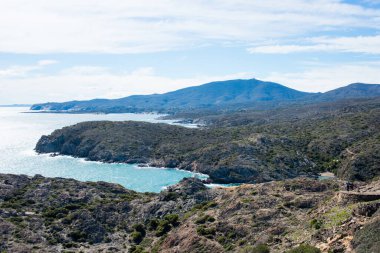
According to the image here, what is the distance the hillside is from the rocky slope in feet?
169

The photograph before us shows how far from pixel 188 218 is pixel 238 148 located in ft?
268

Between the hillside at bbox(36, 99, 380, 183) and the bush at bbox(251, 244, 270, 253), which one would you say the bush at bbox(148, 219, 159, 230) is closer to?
the bush at bbox(251, 244, 270, 253)

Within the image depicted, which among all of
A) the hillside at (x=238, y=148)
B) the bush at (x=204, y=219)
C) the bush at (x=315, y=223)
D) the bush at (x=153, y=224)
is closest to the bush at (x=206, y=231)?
the bush at (x=204, y=219)

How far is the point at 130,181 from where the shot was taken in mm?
115438

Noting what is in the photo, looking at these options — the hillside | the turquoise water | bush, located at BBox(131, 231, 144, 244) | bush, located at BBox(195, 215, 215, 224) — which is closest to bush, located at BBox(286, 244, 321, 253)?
bush, located at BBox(195, 215, 215, 224)

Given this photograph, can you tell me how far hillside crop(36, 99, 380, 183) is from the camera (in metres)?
112

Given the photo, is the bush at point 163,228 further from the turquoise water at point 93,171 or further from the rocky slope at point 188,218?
the turquoise water at point 93,171

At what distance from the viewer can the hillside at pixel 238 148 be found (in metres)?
112

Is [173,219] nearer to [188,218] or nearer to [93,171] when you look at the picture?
[188,218]

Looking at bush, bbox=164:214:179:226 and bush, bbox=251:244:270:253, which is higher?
bush, bbox=251:244:270:253

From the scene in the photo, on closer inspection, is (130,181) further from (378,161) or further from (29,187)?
(378,161)

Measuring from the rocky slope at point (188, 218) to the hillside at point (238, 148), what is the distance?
169ft

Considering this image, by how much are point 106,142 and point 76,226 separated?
357 feet

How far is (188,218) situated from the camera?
4731 centimetres
